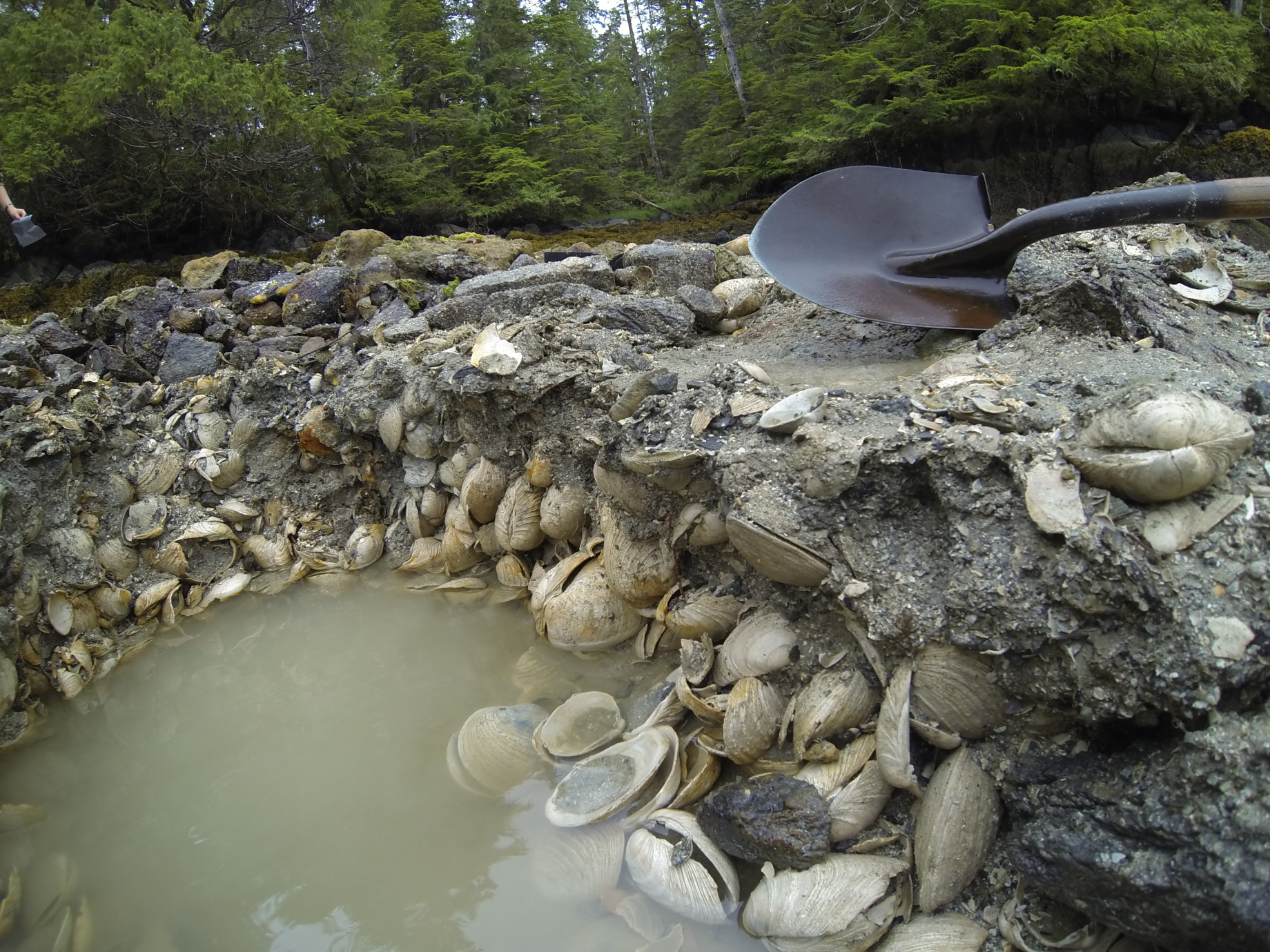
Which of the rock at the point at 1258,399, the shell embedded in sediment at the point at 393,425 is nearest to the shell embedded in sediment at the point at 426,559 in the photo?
the shell embedded in sediment at the point at 393,425

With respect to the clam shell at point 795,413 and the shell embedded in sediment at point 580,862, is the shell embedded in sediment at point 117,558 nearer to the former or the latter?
the shell embedded in sediment at point 580,862

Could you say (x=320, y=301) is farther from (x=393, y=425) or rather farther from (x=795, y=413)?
(x=795, y=413)

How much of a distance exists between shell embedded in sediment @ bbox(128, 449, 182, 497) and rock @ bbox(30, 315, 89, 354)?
1.64 metres

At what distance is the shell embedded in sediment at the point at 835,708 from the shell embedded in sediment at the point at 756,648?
187 mm

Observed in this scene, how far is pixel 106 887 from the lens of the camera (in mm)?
2336

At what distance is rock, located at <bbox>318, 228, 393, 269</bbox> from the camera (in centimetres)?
703

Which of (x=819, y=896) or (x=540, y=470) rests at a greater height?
(x=540, y=470)

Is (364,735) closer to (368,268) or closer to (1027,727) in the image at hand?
(1027,727)

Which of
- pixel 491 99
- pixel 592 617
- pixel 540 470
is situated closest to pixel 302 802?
pixel 592 617

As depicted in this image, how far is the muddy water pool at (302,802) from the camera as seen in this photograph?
2.12m

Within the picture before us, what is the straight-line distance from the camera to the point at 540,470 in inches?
135

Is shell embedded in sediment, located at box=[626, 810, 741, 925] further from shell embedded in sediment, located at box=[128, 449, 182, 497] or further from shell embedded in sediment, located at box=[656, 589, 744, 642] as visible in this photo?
shell embedded in sediment, located at box=[128, 449, 182, 497]

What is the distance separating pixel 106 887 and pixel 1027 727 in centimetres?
285

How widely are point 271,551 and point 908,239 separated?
382 centimetres
